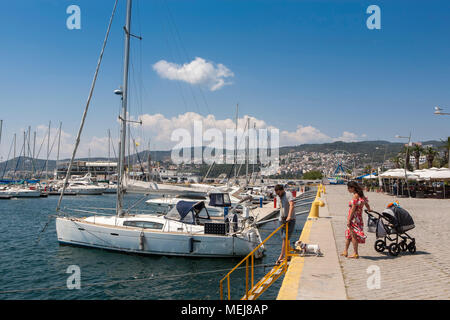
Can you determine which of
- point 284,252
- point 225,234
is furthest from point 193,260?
point 284,252

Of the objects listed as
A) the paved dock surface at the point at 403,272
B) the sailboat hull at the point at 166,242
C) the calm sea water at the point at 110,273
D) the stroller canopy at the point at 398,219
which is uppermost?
the stroller canopy at the point at 398,219

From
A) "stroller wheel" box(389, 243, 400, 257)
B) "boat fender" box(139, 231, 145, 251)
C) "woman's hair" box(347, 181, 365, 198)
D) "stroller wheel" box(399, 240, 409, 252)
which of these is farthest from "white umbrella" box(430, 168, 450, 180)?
"boat fender" box(139, 231, 145, 251)

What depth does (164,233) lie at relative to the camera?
51.5 feet

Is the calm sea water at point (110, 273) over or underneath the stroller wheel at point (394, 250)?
underneath

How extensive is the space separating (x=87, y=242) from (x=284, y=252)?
12368 mm

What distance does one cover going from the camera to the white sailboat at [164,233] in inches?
607

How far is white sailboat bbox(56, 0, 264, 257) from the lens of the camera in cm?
1543

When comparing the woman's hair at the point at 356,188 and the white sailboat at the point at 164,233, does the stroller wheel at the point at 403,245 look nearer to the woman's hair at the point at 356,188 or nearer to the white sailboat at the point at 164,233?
the woman's hair at the point at 356,188

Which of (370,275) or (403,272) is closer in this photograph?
(370,275)

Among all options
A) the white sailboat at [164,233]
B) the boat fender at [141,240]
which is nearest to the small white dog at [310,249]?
the white sailboat at [164,233]

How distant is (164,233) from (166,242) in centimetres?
44

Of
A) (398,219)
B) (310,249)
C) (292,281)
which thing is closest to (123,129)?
(310,249)

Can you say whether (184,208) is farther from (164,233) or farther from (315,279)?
(315,279)
